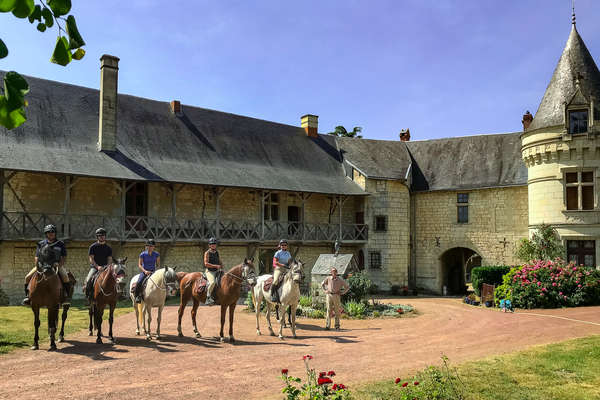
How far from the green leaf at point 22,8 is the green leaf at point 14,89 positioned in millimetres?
193

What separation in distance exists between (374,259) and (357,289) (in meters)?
8.82

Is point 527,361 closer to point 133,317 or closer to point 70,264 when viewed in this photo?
point 133,317

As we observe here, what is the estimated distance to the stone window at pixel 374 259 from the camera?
76.9 feet

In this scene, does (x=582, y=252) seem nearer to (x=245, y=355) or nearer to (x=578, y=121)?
(x=578, y=121)

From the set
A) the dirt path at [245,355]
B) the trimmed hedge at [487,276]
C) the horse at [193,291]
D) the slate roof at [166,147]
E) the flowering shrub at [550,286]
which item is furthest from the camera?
the trimmed hedge at [487,276]

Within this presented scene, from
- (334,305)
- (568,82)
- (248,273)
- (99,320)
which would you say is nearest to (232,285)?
(248,273)

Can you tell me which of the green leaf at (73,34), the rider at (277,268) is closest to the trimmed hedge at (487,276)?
the rider at (277,268)

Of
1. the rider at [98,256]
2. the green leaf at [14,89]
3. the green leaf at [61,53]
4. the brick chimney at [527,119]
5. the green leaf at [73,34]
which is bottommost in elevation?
the rider at [98,256]

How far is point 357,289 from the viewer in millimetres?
14945

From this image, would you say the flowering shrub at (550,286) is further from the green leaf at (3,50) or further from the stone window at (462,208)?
the green leaf at (3,50)

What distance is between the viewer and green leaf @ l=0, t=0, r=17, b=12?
1607mm

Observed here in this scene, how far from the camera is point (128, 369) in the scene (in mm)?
7250

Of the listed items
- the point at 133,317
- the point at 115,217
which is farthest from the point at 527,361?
the point at 115,217

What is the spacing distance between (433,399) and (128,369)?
14.7 feet
